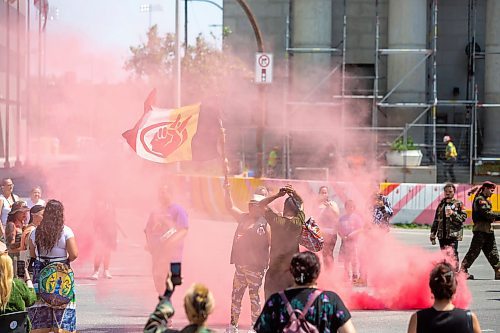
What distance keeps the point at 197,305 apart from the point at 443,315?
152 cm

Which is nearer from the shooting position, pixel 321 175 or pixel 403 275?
pixel 403 275

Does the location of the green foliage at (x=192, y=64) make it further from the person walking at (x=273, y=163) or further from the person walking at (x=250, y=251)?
the person walking at (x=250, y=251)

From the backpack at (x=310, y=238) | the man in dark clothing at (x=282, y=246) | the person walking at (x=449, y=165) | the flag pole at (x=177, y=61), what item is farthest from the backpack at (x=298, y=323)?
the person walking at (x=449, y=165)

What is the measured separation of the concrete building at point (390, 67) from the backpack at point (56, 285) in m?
23.1

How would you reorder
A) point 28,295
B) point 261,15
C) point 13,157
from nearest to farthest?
point 28,295
point 261,15
point 13,157

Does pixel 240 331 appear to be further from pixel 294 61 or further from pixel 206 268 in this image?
pixel 294 61

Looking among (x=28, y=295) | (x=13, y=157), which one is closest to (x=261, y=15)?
(x=13, y=157)

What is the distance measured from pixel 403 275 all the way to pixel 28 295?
6.28 meters

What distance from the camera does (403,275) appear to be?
1245cm

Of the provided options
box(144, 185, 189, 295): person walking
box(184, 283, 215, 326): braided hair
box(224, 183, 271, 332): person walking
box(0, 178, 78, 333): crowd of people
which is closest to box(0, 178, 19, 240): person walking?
box(144, 185, 189, 295): person walking

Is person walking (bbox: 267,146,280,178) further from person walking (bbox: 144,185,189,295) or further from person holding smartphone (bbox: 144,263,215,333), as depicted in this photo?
person holding smartphone (bbox: 144,263,215,333)

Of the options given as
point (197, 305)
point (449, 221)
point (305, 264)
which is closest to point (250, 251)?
point (305, 264)

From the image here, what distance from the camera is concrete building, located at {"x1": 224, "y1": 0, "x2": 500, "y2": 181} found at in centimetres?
3262

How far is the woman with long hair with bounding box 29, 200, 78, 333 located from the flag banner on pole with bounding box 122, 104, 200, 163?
8.83 feet
